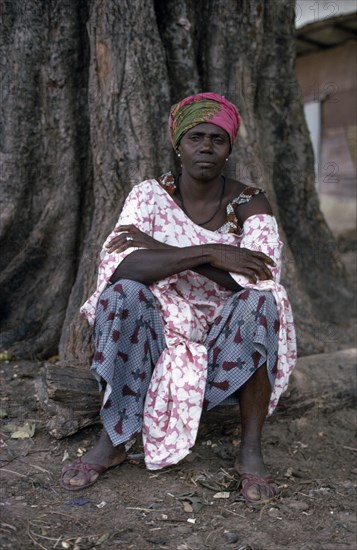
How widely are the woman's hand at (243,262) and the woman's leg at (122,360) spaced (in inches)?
13.1

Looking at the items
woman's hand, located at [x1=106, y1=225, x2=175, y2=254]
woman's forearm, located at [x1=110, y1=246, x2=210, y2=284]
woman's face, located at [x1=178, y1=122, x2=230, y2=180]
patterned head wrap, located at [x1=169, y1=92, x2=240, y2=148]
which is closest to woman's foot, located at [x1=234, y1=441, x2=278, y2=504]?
woman's forearm, located at [x1=110, y1=246, x2=210, y2=284]

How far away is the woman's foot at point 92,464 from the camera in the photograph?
8.93 feet

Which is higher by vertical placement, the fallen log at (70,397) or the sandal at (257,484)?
the fallen log at (70,397)

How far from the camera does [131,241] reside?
9.52 ft

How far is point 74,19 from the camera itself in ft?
12.6

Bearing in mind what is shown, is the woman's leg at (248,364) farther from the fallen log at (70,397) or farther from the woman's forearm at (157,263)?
the fallen log at (70,397)

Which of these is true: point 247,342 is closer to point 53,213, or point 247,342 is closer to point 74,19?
point 53,213

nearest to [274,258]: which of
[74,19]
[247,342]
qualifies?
[247,342]

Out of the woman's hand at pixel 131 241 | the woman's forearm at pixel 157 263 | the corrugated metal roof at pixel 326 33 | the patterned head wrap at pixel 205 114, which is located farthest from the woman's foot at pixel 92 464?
the corrugated metal roof at pixel 326 33

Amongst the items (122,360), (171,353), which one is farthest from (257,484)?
(122,360)

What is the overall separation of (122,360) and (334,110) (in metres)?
7.92

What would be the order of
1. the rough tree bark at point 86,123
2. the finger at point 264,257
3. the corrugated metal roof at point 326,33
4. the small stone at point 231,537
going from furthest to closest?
the corrugated metal roof at point 326,33 < the rough tree bark at point 86,123 < the finger at point 264,257 < the small stone at point 231,537

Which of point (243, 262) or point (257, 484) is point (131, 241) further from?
point (257, 484)

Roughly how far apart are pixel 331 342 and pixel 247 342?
5.84 feet
